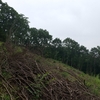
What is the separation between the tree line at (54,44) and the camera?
833 inches

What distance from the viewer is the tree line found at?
69.4ft

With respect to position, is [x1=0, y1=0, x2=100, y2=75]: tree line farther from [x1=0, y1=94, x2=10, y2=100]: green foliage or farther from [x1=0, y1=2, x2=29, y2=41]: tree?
[x1=0, y1=94, x2=10, y2=100]: green foliage

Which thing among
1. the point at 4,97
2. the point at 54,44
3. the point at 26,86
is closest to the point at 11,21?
the point at 54,44

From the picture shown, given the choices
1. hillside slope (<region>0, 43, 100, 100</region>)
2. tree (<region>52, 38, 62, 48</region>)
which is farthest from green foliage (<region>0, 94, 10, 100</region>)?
tree (<region>52, 38, 62, 48</region>)

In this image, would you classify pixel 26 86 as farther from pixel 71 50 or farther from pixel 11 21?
pixel 71 50

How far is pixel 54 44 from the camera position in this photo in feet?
104

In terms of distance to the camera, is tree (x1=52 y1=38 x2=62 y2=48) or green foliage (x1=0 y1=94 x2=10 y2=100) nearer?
green foliage (x1=0 y1=94 x2=10 y2=100)

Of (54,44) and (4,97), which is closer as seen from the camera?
(4,97)

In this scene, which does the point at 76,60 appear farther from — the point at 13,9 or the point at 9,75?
the point at 9,75

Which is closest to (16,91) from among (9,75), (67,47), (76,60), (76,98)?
(9,75)

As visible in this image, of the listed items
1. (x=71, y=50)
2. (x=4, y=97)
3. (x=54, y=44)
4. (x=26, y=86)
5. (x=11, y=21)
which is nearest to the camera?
(x=4, y=97)

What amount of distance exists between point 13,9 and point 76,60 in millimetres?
16077

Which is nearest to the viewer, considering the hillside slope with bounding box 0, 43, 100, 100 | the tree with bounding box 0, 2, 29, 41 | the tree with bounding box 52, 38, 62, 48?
the hillside slope with bounding box 0, 43, 100, 100

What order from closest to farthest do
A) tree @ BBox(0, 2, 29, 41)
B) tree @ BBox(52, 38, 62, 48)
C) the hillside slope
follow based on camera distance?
the hillside slope, tree @ BBox(0, 2, 29, 41), tree @ BBox(52, 38, 62, 48)
